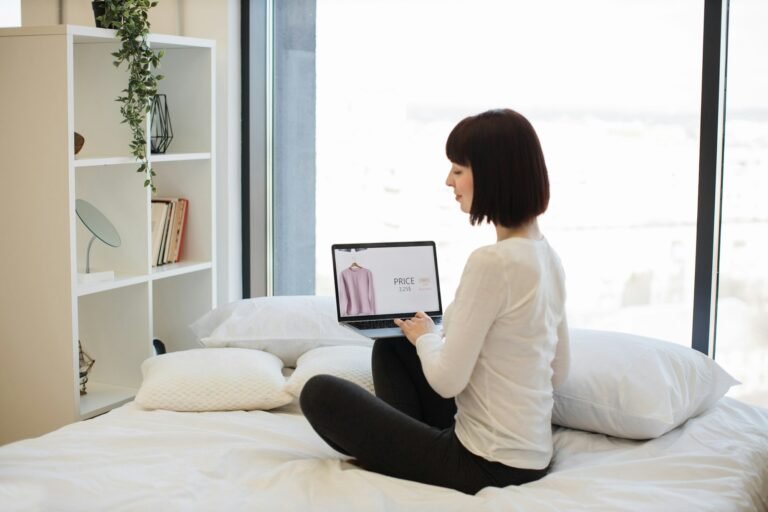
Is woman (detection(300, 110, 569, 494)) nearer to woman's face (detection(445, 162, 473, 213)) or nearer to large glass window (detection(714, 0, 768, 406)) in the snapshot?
woman's face (detection(445, 162, 473, 213))

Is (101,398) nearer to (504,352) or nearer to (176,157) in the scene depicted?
(176,157)

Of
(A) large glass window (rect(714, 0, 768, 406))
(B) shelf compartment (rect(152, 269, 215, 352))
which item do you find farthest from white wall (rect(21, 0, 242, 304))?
(A) large glass window (rect(714, 0, 768, 406))

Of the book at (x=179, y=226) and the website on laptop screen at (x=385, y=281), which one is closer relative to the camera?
the website on laptop screen at (x=385, y=281)

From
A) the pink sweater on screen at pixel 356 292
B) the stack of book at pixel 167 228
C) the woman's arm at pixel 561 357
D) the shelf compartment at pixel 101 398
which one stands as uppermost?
the stack of book at pixel 167 228

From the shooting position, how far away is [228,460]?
2.02 m

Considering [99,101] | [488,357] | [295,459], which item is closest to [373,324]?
[295,459]

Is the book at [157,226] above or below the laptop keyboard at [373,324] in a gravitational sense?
above

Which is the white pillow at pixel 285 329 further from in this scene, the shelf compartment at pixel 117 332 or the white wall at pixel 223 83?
the white wall at pixel 223 83

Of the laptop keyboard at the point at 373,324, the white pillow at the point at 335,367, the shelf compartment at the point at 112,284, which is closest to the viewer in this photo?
the laptop keyboard at the point at 373,324

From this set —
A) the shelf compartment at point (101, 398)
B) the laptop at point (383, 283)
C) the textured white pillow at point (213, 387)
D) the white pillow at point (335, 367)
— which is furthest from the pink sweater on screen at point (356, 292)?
the shelf compartment at point (101, 398)

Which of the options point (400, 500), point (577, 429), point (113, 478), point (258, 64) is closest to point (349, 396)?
point (400, 500)

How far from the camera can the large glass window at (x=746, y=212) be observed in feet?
8.46

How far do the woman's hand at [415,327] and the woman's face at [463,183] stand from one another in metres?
0.31

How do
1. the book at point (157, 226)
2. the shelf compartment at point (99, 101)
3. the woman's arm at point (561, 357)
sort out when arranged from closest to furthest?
the woman's arm at point (561, 357) → the shelf compartment at point (99, 101) → the book at point (157, 226)
